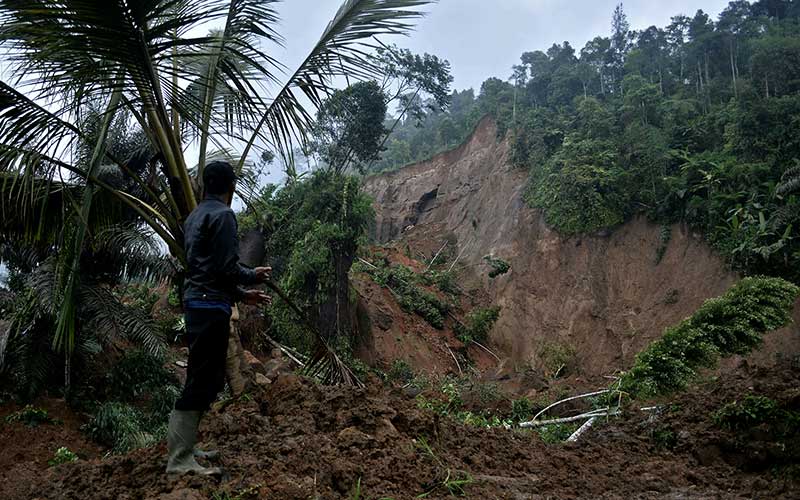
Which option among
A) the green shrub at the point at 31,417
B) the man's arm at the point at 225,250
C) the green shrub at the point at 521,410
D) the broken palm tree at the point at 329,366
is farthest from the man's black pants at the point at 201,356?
the green shrub at the point at 521,410

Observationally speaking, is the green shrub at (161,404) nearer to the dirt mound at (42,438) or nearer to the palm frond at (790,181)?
the dirt mound at (42,438)

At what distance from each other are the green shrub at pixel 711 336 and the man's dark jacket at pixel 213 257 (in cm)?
746

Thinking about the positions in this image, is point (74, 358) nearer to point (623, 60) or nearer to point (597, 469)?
point (597, 469)

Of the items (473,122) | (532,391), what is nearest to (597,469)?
(532,391)

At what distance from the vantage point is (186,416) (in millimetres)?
2783

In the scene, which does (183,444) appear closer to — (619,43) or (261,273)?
(261,273)

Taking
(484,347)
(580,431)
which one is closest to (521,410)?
(580,431)

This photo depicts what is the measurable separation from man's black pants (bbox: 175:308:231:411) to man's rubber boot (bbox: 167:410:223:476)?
0.05 metres

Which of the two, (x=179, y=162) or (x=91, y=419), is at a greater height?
(x=179, y=162)

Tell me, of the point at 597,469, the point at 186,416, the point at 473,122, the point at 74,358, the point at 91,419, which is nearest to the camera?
the point at 186,416

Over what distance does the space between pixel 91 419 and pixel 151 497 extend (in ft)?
19.1

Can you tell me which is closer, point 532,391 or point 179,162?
point 179,162

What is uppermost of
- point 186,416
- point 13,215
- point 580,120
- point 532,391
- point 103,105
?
point 580,120

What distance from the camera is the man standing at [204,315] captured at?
2.77 metres
